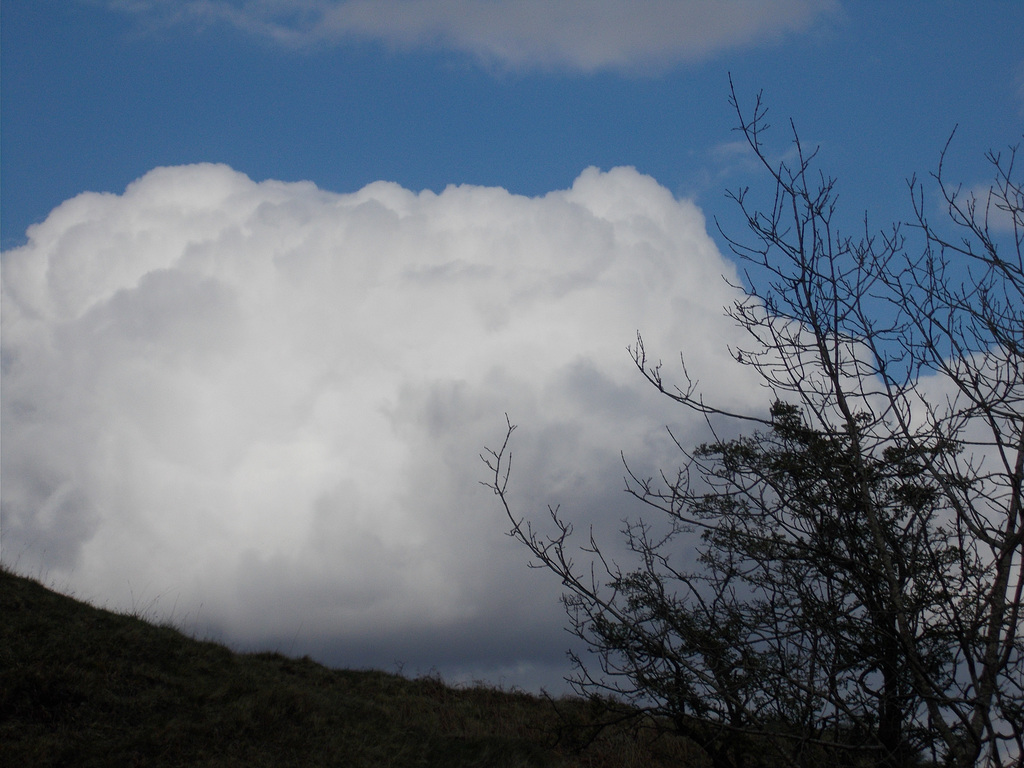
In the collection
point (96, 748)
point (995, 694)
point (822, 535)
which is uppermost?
point (822, 535)

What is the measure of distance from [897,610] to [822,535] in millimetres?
644

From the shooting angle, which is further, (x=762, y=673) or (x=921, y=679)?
(x=762, y=673)

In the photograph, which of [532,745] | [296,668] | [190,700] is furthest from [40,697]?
[532,745]

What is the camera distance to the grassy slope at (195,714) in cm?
1259

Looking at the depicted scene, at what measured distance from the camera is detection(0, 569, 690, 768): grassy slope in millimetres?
12586

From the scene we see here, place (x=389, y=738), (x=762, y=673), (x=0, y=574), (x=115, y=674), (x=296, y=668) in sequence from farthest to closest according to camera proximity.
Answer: (x=296, y=668) < (x=0, y=574) < (x=389, y=738) < (x=115, y=674) < (x=762, y=673)

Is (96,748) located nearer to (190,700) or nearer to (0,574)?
(190,700)

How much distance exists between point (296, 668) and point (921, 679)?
18666 mm

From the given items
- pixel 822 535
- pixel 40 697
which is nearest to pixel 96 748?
pixel 40 697

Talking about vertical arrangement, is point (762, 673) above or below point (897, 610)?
below

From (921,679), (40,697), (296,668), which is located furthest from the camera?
(296,668)

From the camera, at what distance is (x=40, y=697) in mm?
13031

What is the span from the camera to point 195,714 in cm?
1405

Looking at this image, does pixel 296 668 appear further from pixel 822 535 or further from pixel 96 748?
pixel 822 535
